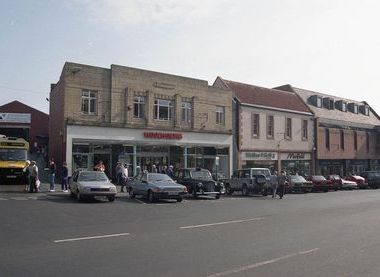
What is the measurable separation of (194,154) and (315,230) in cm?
2475

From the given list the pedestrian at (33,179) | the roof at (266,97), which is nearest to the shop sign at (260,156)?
the roof at (266,97)

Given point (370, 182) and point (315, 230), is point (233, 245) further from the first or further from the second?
point (370, 182)

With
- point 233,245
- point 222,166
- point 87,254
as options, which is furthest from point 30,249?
point 222,166

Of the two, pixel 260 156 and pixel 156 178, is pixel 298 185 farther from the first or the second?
pixel 156 178

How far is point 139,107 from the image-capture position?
110 feet

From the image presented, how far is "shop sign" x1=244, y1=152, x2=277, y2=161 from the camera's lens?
4082cm

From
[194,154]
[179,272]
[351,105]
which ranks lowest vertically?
[179,272]

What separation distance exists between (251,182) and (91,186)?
11.7 m

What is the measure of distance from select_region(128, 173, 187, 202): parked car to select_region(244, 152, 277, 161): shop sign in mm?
18782

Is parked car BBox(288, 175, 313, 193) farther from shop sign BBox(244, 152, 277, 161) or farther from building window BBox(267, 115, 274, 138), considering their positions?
building window BBox(267, 115, 274, 138)

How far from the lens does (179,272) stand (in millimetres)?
7273

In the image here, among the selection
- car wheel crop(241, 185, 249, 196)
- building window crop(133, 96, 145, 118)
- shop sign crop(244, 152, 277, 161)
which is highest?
building window crop(133, 96, 145, 118)

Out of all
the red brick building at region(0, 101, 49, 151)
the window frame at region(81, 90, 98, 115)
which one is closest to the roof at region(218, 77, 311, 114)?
the window frame at region(81, 90, 98, 115)

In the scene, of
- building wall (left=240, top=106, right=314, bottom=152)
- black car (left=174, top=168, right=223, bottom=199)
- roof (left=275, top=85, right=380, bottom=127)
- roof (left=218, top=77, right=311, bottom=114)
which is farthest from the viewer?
roof (left=275, top=85, right=380, bottom=127)
